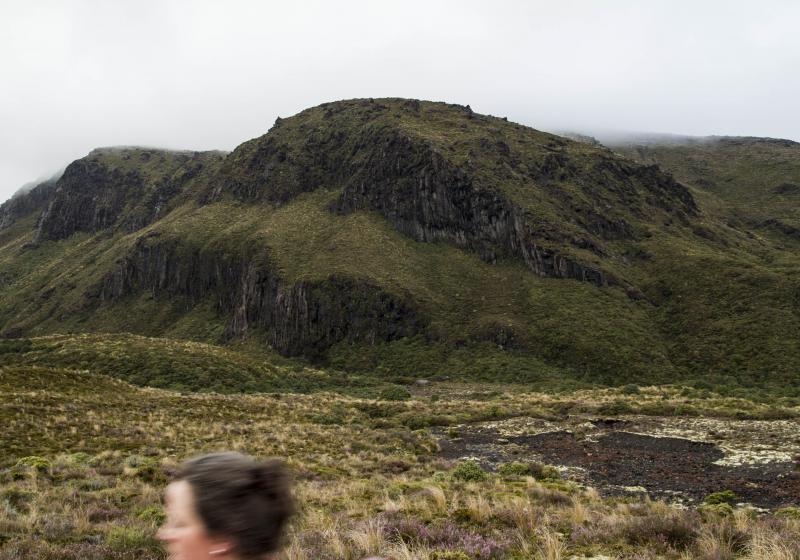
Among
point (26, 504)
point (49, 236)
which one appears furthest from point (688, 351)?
point (49, 236)

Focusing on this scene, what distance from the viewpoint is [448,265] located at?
3984 inches

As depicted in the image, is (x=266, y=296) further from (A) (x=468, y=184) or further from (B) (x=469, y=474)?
(B) (x=469, y=474)

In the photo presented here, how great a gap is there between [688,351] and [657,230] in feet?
131

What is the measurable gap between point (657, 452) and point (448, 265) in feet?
262

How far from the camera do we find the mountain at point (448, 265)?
75562 millimetres

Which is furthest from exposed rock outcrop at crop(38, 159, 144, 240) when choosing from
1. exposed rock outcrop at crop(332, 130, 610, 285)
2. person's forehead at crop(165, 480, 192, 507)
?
person's forehead at crop(165, 480, 192, 507)

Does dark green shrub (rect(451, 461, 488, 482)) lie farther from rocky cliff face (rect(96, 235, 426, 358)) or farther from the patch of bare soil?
rocky cliff face (rect(96, 235, 426, 358))

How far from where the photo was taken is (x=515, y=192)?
10750cm

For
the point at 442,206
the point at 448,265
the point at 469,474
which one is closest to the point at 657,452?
the point at 469,474

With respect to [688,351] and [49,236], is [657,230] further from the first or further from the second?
[49,236]

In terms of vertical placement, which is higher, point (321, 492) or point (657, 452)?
point (321, 492)

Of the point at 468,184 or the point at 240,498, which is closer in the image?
the point at 240,498

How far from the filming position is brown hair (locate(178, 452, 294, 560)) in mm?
2189

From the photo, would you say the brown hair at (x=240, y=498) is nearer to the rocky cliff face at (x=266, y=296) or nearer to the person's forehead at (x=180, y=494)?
the person's forehead at (x=180, y=494)
